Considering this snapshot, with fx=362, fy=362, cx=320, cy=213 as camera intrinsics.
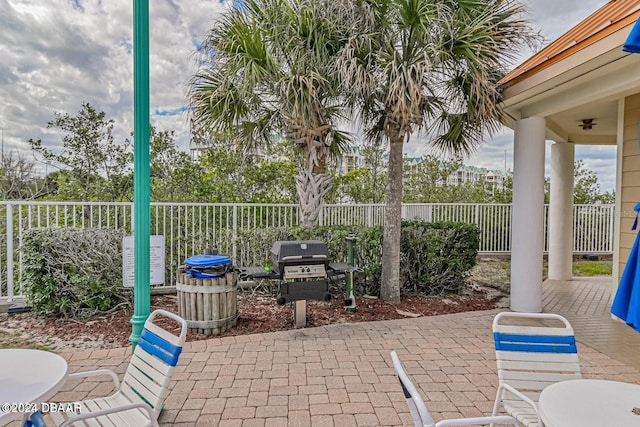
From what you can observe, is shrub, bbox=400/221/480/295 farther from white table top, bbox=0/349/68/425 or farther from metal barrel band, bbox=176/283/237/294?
white table top, bbox=0/349/68/425

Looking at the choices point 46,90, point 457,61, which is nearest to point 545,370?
point 457,61

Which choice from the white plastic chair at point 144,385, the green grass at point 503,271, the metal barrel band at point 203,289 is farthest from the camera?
the green grass at point 503,271

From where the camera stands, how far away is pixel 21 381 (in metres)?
1.70

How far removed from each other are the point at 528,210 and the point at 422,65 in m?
2.61

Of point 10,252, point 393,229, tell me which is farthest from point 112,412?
point 10,252

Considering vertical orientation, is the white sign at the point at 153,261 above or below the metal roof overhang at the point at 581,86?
below

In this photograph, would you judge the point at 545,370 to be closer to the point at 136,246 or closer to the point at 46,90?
the point at 136,246

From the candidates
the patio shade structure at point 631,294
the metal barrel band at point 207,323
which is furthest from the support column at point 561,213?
the metal barrel band at point 207,323

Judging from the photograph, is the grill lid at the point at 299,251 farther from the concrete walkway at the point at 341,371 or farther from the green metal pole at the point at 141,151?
the green metal pole at the point at 141,151

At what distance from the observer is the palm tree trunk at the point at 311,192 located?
238 inches

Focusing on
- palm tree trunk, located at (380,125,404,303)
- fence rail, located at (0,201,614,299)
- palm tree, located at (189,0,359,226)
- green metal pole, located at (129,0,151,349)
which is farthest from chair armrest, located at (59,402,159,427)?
fence rail, located at (0,201,614,299)

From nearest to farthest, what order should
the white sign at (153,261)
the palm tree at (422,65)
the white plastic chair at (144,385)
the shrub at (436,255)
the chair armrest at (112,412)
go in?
1. the chair armrest at (112,412)
2. the white plastic chair at (144,385)
3. the white sign at (153,261)
4. the palm tree at (422,65)
5. the shrub at (436,255)

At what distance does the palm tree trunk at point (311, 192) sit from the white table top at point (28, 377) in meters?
4.43

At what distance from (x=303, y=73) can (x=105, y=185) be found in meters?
5.20
